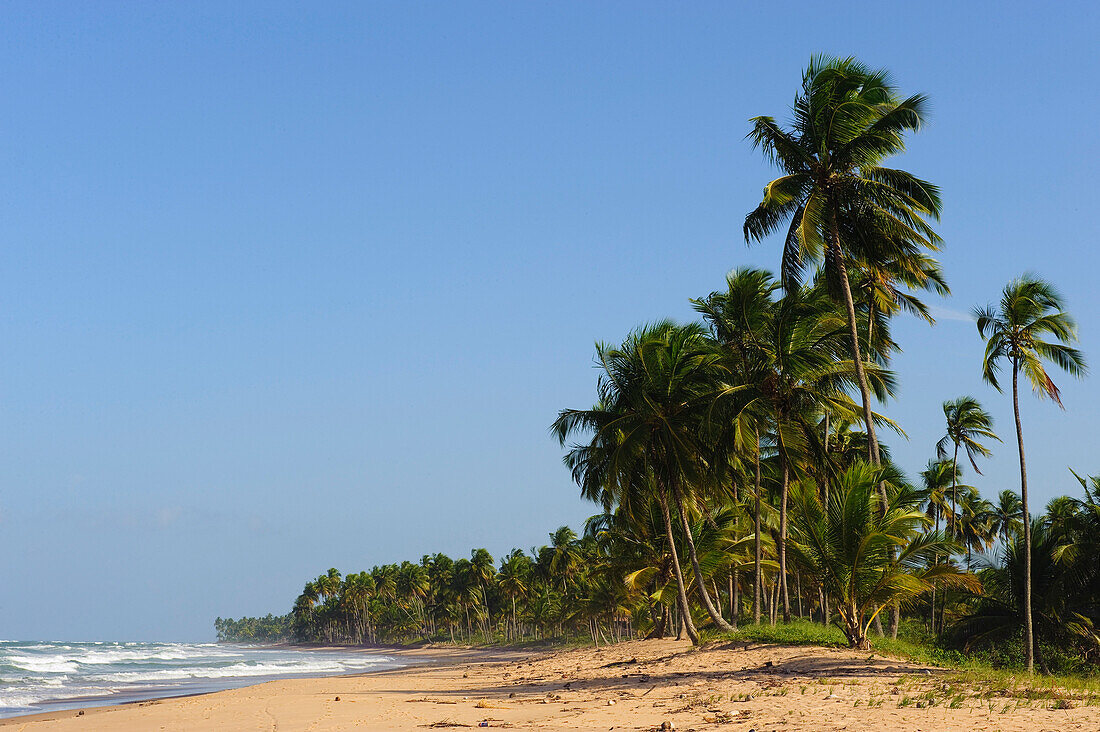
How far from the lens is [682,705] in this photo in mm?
13930

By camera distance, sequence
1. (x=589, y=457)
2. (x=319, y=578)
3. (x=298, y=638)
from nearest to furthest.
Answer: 1. (x=589, y=457)
2. (x=319, y=578)
3. (x=298, y=638)

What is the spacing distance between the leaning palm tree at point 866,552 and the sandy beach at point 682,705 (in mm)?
1327

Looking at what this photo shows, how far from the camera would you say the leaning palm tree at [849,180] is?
68.9ft

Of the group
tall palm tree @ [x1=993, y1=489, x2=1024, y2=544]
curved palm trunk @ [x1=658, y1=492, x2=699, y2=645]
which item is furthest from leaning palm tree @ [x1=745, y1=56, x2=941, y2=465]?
tall palm tree @ [x1=993, y1=489, x2=1024, y2=544]

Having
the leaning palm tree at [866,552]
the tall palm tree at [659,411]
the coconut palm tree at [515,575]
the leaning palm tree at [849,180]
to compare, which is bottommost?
the coconut palm tree at [515,575]

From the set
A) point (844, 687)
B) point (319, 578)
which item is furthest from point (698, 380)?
point (319, 578)

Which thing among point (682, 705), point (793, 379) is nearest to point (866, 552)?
point (682, 705)

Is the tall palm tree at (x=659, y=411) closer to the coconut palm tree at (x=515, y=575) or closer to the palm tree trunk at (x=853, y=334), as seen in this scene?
the palm tree trunk at (x=853, y=334)

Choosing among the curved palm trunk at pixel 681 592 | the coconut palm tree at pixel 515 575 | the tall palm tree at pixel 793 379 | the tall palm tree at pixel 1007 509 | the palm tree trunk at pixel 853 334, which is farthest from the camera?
the coconut palm tree at pixel 515 575

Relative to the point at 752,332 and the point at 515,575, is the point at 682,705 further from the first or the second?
the point at 515,575

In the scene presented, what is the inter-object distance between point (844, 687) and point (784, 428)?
1034cm

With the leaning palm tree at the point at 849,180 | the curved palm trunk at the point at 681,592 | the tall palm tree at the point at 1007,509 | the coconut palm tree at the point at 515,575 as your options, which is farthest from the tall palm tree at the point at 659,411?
the coconut palm tree at the point at 515,575

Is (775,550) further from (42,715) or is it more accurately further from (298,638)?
(298,638)

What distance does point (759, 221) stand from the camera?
23297mm
